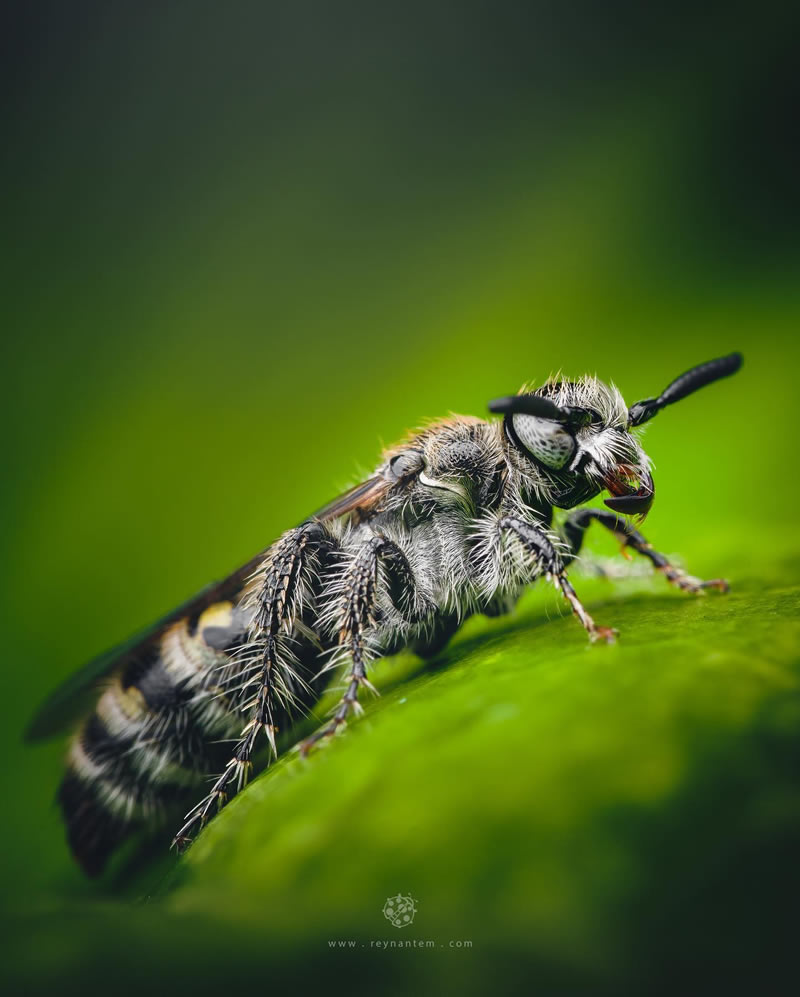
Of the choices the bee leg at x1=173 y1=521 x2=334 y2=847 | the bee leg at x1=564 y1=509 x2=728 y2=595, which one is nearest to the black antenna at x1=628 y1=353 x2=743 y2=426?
the bee leg at x1=564 y1=509 x2=728 y2=595

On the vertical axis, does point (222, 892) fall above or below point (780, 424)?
above

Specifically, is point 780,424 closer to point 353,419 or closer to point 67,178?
point 353,419

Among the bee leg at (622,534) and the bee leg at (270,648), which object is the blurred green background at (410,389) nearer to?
the bee leg at (622,534)

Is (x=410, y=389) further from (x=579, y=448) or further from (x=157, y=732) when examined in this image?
(x=157, y=732)

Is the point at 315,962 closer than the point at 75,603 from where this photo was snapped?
Yes

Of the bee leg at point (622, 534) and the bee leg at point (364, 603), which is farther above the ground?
the bee leg at point (364, 603)

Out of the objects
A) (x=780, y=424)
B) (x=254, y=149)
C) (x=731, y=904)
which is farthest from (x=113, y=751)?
(x=254, y=149)

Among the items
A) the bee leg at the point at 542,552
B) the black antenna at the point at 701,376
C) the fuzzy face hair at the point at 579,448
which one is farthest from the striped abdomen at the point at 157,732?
the black antenna at the point at 701,376
